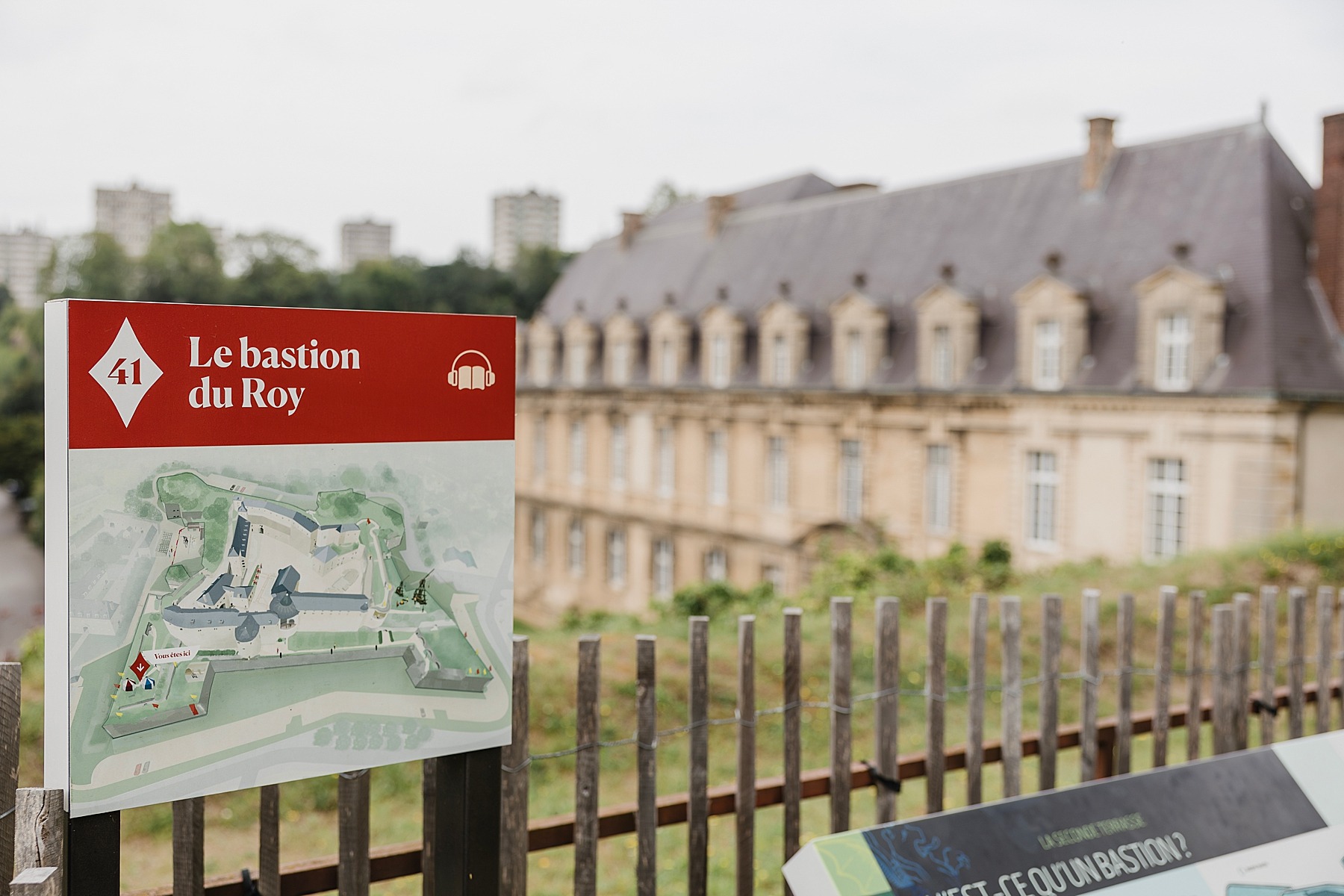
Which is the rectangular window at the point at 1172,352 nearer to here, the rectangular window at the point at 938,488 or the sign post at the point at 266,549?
the rectangular window at the point at 938,488

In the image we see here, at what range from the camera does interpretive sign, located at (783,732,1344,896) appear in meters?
3.33

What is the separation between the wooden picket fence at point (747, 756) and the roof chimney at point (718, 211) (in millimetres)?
33311

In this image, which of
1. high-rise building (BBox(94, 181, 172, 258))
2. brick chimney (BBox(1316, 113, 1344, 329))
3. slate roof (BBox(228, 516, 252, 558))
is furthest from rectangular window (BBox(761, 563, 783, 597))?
high-rise building (BBox(94, 181, 172, 258))

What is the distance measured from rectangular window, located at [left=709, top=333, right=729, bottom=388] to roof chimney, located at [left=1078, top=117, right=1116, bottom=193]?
37.2 feet

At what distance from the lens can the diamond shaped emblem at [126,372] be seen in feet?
8.95

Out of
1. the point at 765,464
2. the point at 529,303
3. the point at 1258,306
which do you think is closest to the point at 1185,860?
the point at 1258,306

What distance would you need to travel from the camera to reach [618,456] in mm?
36875

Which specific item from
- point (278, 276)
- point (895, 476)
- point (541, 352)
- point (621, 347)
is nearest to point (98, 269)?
point (278, 276)

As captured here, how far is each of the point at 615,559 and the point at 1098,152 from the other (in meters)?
20.3

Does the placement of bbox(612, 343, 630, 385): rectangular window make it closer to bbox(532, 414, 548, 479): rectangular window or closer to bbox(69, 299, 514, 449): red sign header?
bbox(532, 414, 548, 479): rectangular window

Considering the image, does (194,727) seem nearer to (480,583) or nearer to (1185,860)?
(480,583)

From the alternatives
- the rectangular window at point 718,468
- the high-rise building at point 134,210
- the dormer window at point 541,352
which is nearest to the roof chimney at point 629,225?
the dormer window at point 541,352

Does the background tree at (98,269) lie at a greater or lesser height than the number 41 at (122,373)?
greater

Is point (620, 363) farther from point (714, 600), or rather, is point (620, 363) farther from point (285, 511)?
point (285, 511)
